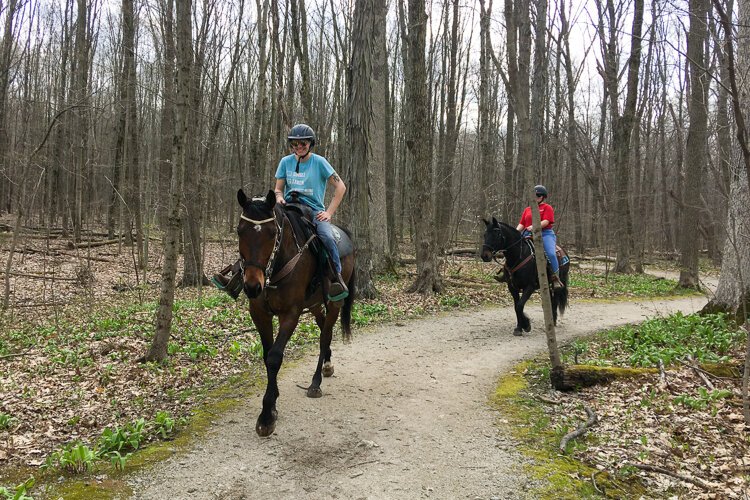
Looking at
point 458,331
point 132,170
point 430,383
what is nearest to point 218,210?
point 132,170

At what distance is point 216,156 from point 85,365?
29.2 m

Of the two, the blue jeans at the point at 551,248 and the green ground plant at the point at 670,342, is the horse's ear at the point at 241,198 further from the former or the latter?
the blue jeans at the point at 551,248

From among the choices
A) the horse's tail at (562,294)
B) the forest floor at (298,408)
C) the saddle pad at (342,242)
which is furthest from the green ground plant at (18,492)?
the horse's tail at (562,294)

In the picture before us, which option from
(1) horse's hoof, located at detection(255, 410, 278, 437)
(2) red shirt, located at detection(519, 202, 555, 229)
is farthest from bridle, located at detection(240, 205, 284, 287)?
(2) red shirt, located at detection(519, 202, 555, 229)

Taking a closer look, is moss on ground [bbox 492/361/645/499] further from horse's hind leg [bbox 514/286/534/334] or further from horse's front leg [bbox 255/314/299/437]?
horse's hind leg [bbox 514/286/534/334]

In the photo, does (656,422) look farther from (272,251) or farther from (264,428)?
(272,251)

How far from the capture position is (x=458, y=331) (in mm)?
9570

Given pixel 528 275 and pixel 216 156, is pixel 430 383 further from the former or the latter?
pixel 216 156

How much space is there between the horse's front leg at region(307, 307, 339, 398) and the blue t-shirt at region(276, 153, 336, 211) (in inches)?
57.3

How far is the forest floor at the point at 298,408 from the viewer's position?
12.4 feet

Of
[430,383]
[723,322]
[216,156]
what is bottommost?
[430,383]

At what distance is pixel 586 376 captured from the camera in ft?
19.3

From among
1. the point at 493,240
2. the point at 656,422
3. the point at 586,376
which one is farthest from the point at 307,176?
the point at 493,240

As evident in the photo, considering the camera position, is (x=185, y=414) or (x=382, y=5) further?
(x=382, y=5)
